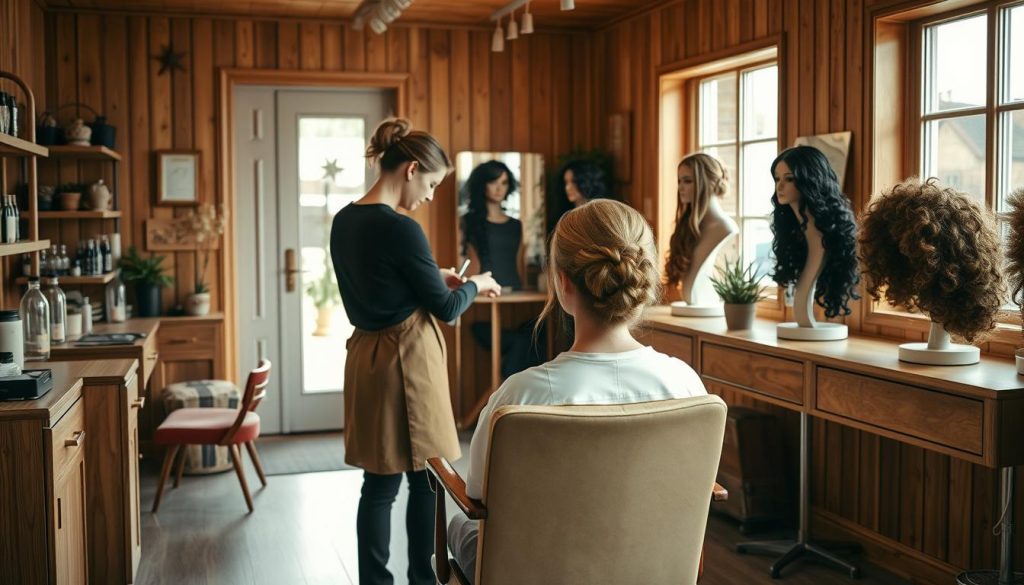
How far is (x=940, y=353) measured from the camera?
3.12m

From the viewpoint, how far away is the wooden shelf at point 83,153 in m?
5.12

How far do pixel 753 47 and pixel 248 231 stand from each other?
3.08m

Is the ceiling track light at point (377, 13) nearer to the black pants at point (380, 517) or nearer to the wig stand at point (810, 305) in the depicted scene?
the wig stand at point (810, 305)

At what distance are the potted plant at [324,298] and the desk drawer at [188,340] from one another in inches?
29.4

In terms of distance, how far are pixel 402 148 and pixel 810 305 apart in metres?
1.66

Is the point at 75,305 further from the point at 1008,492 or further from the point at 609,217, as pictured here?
the point at 1008,492

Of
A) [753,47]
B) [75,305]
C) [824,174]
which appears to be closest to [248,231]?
[75,305]

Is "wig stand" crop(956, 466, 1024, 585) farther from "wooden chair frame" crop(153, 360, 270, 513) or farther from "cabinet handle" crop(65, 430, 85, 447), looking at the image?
"wooden chair frame" crop(153, 360, 270, 513)

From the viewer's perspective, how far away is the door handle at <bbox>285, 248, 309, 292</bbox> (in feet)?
19.8

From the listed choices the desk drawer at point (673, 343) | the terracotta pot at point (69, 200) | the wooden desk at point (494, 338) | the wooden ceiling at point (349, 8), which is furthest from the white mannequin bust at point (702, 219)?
the terracotta pot at point (69, 200)

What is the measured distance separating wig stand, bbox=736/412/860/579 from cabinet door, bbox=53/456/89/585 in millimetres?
2355

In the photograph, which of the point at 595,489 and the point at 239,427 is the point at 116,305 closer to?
the point at 239,427

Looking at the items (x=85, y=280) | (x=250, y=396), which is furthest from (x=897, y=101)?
(x=85, y=280)

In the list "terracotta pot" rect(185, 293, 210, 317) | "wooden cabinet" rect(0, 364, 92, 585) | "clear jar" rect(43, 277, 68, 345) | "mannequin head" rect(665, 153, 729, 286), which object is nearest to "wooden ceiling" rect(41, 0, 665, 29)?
"mannequin head" rect(665, 153, 729, 286)
